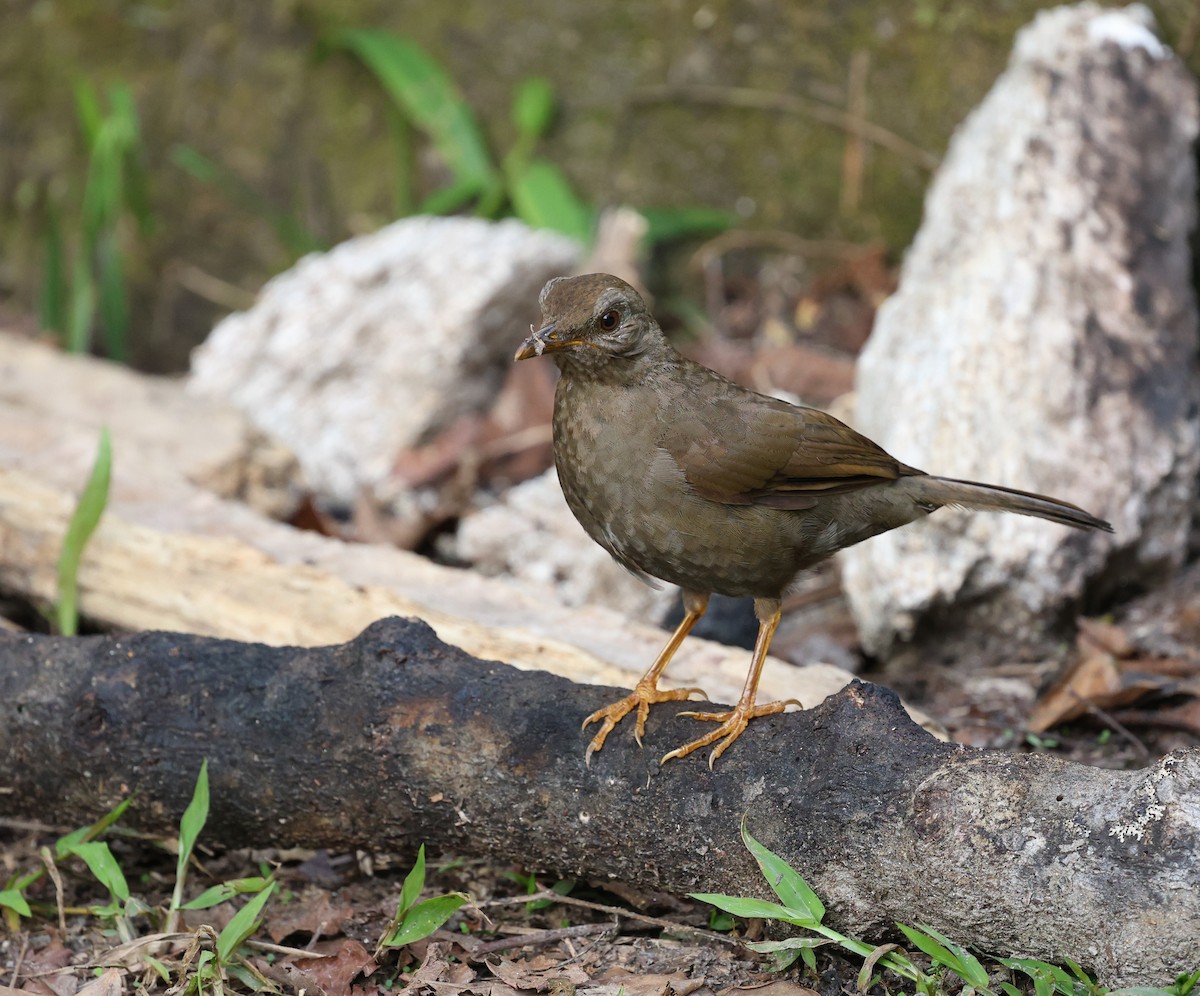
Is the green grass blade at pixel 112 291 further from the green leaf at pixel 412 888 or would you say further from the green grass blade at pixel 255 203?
the green leaf at pixel 412 888

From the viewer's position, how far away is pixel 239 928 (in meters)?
2.95

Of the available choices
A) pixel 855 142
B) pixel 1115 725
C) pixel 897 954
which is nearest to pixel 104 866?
pixel 897 954

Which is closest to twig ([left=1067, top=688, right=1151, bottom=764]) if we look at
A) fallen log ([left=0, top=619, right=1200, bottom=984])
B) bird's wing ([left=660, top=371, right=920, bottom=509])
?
bird's wing ([left=660, top=371, right=920, bottom=509])

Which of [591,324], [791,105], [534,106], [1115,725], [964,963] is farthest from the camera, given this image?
[534,106]

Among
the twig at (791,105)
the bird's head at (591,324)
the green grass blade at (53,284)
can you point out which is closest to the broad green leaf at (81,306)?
the green grass blade at (53,284)

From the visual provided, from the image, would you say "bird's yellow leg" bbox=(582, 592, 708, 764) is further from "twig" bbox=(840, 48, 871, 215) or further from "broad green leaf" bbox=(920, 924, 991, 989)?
"twig" bbox=(840, 48, 871, 215)

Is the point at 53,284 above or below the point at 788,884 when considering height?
below

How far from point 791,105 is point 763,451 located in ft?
13.2

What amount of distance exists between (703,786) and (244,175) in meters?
6.29

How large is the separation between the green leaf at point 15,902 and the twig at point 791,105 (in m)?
5.24

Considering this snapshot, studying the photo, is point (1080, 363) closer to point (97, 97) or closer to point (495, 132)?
point (495, 132)

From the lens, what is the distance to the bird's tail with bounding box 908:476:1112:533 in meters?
3.53

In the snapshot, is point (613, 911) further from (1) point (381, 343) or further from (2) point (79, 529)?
(1) point (381, 343)

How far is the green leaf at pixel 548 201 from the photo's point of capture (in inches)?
285
